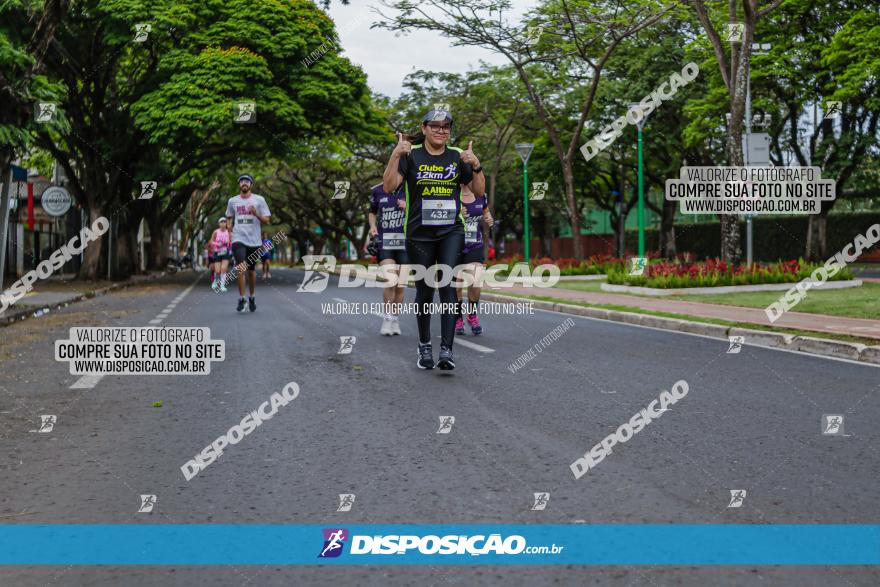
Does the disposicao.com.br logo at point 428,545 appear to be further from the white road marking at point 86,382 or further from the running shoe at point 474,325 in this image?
the running shoe at point 474,325

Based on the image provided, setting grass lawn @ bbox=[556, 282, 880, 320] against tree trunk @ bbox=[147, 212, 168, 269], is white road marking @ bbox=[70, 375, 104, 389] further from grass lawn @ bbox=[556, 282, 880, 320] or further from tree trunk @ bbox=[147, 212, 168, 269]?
tree trunk @ bbox=[147, 212, 168, 269]

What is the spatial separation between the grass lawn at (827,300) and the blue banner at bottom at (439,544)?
8920 mm

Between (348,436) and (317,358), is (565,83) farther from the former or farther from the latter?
(348,436)

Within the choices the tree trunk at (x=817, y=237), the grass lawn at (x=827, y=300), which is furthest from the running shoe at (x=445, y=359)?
the tree trunk at (x=817, y=237)

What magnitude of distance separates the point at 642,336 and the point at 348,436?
6.35 metres

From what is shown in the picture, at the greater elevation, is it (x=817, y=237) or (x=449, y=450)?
(x=817, y=237)

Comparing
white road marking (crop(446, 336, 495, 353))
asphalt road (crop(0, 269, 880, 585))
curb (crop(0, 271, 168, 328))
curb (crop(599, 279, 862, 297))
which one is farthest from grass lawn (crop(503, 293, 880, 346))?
curb (crop(0, 271, 168, 328))

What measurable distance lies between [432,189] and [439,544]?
4128 mm

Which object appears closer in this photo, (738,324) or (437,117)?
(437,117)

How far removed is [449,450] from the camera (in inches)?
187

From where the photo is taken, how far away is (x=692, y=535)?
3367 millimetres

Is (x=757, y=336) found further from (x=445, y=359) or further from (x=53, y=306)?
(x=53, y=306)

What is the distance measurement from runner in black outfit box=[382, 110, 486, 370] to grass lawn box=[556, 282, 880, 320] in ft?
21.9

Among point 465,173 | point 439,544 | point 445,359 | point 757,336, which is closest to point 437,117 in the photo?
point 465,173
